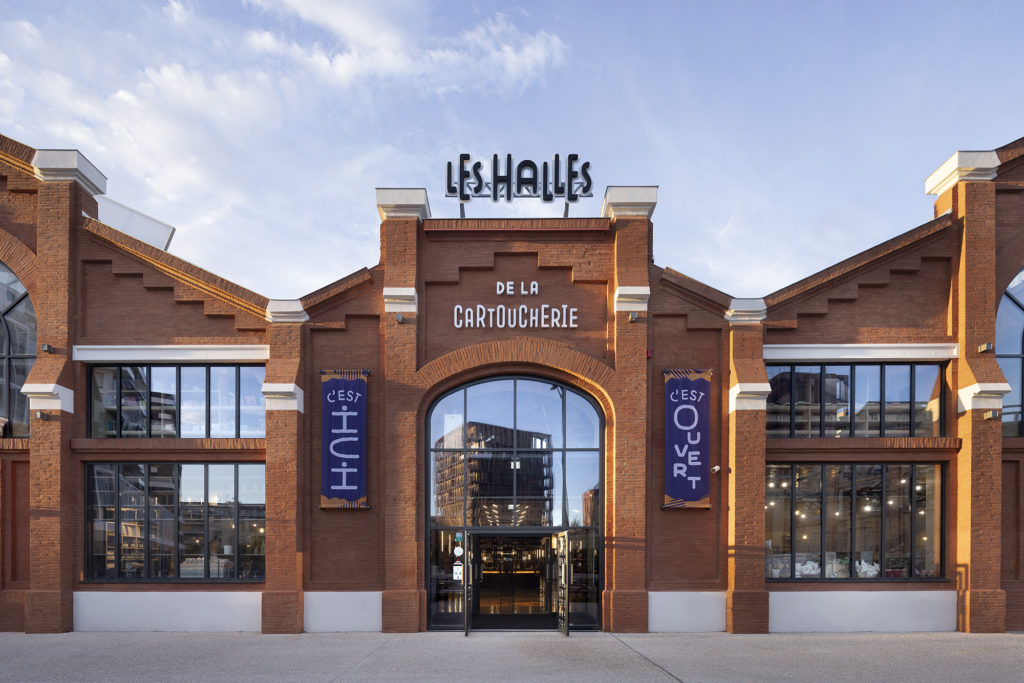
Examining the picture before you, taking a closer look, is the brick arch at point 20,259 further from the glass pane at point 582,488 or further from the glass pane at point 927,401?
the glass pane at point 927,401

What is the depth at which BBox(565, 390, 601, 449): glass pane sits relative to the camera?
16.5 m

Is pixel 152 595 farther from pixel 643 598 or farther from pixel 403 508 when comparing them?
pixel 643 598

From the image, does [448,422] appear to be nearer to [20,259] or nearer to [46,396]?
[46,396]

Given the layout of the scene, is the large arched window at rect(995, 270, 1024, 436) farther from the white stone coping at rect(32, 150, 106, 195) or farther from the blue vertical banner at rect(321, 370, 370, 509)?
the white stone coping at rect(32, 150, 106, 195)

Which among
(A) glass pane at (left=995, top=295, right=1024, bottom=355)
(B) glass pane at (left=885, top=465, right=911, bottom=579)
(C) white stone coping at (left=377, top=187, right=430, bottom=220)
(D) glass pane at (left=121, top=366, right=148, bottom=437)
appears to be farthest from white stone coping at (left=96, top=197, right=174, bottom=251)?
(A) glass pane at (left=995, top=295, right=1024, bottom=355)

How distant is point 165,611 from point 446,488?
20.6 feet

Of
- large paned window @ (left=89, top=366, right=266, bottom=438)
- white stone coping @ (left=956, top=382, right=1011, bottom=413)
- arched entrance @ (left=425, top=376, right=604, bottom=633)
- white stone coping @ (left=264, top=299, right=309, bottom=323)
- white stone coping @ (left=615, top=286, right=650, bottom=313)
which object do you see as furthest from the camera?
large paned window @ (left=89, top=366, right=266, bottom=438)

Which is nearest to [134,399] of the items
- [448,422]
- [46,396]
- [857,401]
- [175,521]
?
[46,396]

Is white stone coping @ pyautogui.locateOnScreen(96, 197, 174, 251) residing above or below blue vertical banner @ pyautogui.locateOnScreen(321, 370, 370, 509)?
above

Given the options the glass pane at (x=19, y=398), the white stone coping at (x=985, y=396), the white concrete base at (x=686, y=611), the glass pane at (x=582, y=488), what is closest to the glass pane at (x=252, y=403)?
the glass pane at (x=19, y=398)

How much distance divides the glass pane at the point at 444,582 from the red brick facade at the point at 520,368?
346 mm

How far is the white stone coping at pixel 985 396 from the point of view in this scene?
1559 cm

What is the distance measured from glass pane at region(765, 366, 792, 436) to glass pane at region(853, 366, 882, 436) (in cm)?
145

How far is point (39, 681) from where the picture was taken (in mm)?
11508
